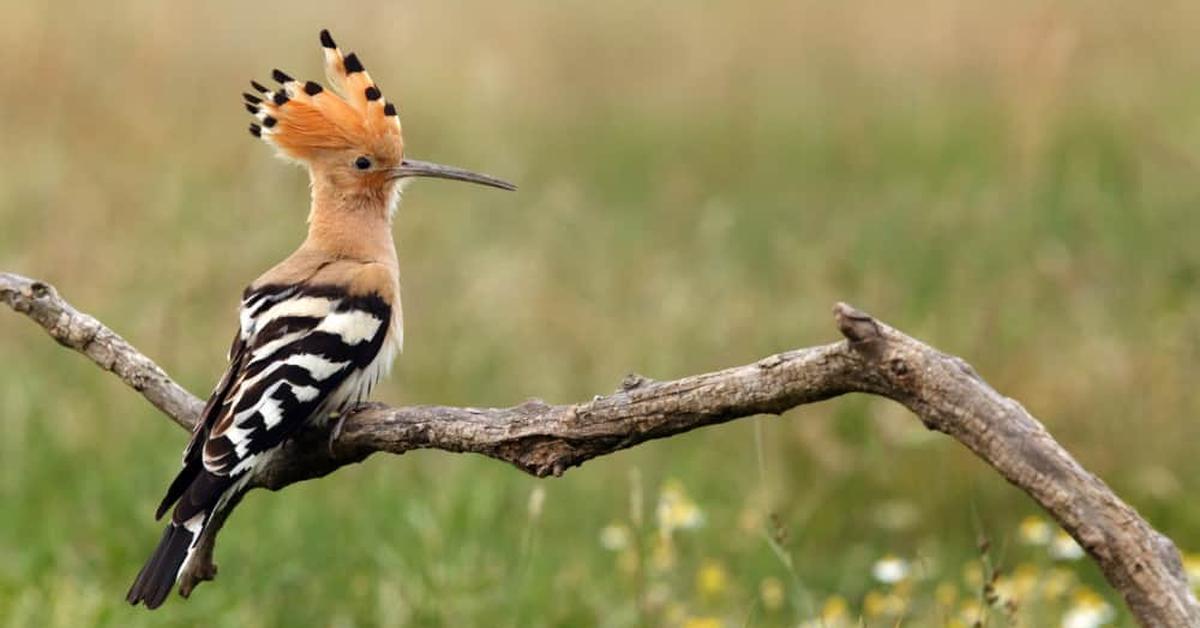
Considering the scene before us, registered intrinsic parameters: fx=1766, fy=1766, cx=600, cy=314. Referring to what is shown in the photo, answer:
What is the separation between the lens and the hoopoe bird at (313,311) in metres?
2.37

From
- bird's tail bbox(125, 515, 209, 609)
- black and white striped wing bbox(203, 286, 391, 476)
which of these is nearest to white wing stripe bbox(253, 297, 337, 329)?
black and white striped wing bbox(203, 286, 391, 476)

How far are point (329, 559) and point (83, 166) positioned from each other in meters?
3.21

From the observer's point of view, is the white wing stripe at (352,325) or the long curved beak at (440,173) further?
the long curved beak at (440,173)

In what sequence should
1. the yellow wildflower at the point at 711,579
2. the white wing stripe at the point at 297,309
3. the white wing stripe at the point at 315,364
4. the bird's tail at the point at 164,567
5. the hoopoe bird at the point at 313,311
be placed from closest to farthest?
the bird's tail at the point at 164,567
the hoopoe bird at the point at 313,311
the white wing stripe at the point at 315,364
the white wing stripe at the point at 297,309
the yellow wildflower at the point at 711,579

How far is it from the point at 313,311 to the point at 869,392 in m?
1.27

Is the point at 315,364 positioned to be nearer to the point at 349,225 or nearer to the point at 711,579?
the point at 349,225

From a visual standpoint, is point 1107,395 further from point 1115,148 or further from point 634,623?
point 1115,148

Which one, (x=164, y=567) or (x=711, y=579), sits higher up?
(x=711, y=579)

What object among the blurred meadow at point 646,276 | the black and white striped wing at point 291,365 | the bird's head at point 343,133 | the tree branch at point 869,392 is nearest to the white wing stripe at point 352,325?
the black and white striped wing at point 291,365

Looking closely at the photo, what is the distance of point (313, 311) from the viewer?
2801 mm

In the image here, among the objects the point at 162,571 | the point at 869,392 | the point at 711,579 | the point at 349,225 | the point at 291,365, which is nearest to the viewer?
the point at 869,392

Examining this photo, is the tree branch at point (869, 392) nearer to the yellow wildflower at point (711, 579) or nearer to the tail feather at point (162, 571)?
the tail feather at point (162, 571)

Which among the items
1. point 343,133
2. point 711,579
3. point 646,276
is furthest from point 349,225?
→ point 646,276

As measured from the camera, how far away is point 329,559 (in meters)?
3.66
